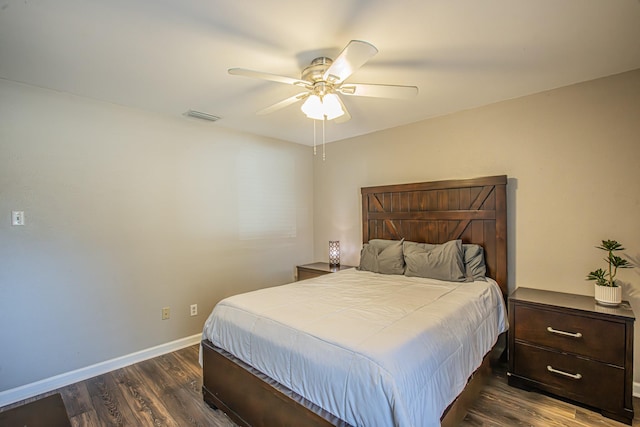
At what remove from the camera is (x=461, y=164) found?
3.16 meters

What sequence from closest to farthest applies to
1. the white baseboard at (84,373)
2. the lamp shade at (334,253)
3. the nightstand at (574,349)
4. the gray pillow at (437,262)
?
the nightstand at (574,349)
the white baseboard at (84,373)
the gray pillow at (437,262)
the lamp shade at (334,253)

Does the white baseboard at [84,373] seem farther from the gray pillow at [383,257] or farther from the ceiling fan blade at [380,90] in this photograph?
the ceiling fan blade at [380,90]

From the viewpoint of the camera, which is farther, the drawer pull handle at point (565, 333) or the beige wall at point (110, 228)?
the beige wall at point (110, 228)

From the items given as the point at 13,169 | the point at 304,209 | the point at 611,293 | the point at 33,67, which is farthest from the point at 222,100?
the point at 611,293

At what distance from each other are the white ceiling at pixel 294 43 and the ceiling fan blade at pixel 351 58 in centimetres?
24

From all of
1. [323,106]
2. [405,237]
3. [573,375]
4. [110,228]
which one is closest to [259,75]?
[323,106]

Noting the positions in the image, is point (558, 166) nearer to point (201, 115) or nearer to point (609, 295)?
point (609, 295)

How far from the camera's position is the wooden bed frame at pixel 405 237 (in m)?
1.63

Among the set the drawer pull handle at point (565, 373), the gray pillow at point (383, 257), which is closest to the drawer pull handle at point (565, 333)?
the drawer pull handle at point (565, 373)

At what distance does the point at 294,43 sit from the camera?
6.16 feet

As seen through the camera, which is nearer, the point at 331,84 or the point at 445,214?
the point at 331,84

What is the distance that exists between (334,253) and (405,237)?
3.40ft

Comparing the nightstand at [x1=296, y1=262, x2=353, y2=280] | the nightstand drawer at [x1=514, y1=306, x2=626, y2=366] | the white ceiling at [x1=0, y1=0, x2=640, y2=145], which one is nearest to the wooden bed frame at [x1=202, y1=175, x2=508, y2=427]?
the nightstand drawer at [x1=514, y1=306, x2=626, y2=366]

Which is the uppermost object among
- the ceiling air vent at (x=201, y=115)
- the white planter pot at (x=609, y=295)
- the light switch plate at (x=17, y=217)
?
the ceiling air vent at (x=201, y=115)
